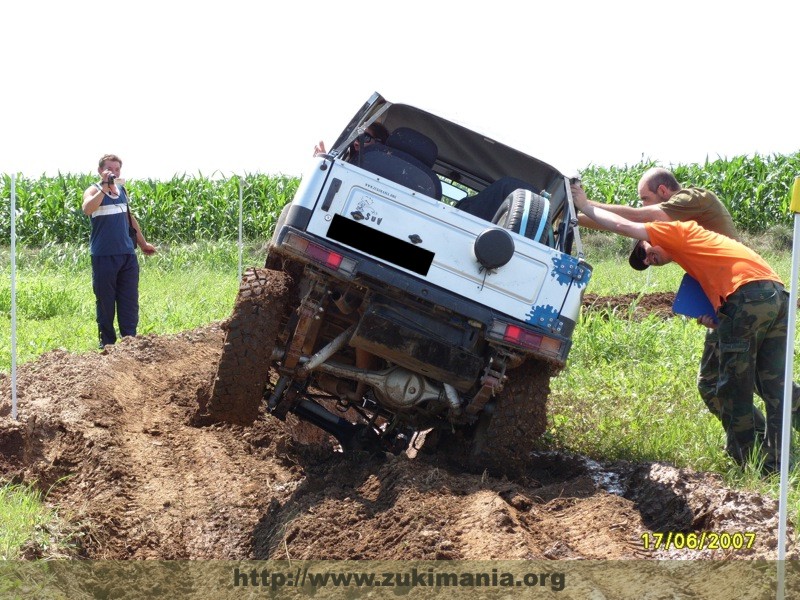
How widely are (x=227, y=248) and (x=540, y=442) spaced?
13.9 metres

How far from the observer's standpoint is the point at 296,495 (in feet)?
19.8

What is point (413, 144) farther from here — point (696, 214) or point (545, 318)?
point (696, 214)

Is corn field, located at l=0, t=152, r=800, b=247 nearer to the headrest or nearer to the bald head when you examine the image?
the headrest

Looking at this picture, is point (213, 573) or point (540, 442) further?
point (540, 442)

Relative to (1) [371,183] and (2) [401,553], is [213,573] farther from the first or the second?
(1) [371,183]

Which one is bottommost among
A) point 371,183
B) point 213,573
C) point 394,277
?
point 213,573

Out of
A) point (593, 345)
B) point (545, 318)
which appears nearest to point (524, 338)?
point (545, 318)

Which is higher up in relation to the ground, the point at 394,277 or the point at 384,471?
the point at 394,277

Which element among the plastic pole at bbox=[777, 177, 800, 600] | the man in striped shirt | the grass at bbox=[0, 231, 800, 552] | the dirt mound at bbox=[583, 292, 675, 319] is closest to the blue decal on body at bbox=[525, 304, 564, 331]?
the grass at bbox=[0, 231, 800, 552]

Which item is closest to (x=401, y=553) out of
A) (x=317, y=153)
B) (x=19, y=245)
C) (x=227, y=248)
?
(x=317, y=153)

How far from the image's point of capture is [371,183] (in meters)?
6.25

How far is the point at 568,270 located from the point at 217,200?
17.7 m

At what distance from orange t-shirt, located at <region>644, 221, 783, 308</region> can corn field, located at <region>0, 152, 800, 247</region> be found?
16.2 metres

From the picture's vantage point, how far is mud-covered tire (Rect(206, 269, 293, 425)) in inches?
240
